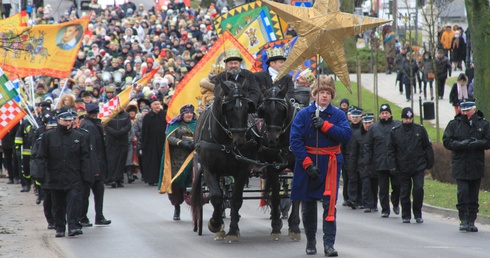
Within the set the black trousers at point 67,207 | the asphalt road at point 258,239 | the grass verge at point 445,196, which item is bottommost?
the asphalt road at point 258,239

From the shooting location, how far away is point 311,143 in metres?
12.3

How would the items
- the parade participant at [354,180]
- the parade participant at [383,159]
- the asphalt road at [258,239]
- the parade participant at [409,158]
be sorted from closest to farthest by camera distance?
the asphalt road at [258,239] → the parade participant at [409,158] → the parade participant at [383,159] → the parade participant at [354,180]

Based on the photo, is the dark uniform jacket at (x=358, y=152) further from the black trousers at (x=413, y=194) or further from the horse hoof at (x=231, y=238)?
the horse hoof at (x=231, y=238)

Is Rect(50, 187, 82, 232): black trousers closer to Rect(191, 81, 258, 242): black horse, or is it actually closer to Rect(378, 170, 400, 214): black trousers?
Rect(191, 81, 258, 242): black horse

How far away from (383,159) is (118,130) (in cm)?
925

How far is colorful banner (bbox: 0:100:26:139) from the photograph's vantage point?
1996 centimetres

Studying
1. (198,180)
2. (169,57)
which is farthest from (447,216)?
(169,57)

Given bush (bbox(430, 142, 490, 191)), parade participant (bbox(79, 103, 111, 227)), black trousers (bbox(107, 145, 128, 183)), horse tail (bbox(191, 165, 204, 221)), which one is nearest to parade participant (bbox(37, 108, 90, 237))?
parade participant (bbox(79, 103, 111, 227))

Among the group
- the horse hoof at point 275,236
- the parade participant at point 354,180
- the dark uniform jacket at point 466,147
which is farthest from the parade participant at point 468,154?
the parade participant at point 354,180

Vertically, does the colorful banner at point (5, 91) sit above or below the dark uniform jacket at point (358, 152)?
above

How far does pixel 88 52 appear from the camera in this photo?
3966 cm

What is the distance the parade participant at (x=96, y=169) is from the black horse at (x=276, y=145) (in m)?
3.25

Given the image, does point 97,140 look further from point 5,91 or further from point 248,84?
point 248,84

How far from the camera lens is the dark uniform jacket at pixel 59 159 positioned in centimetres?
1545
